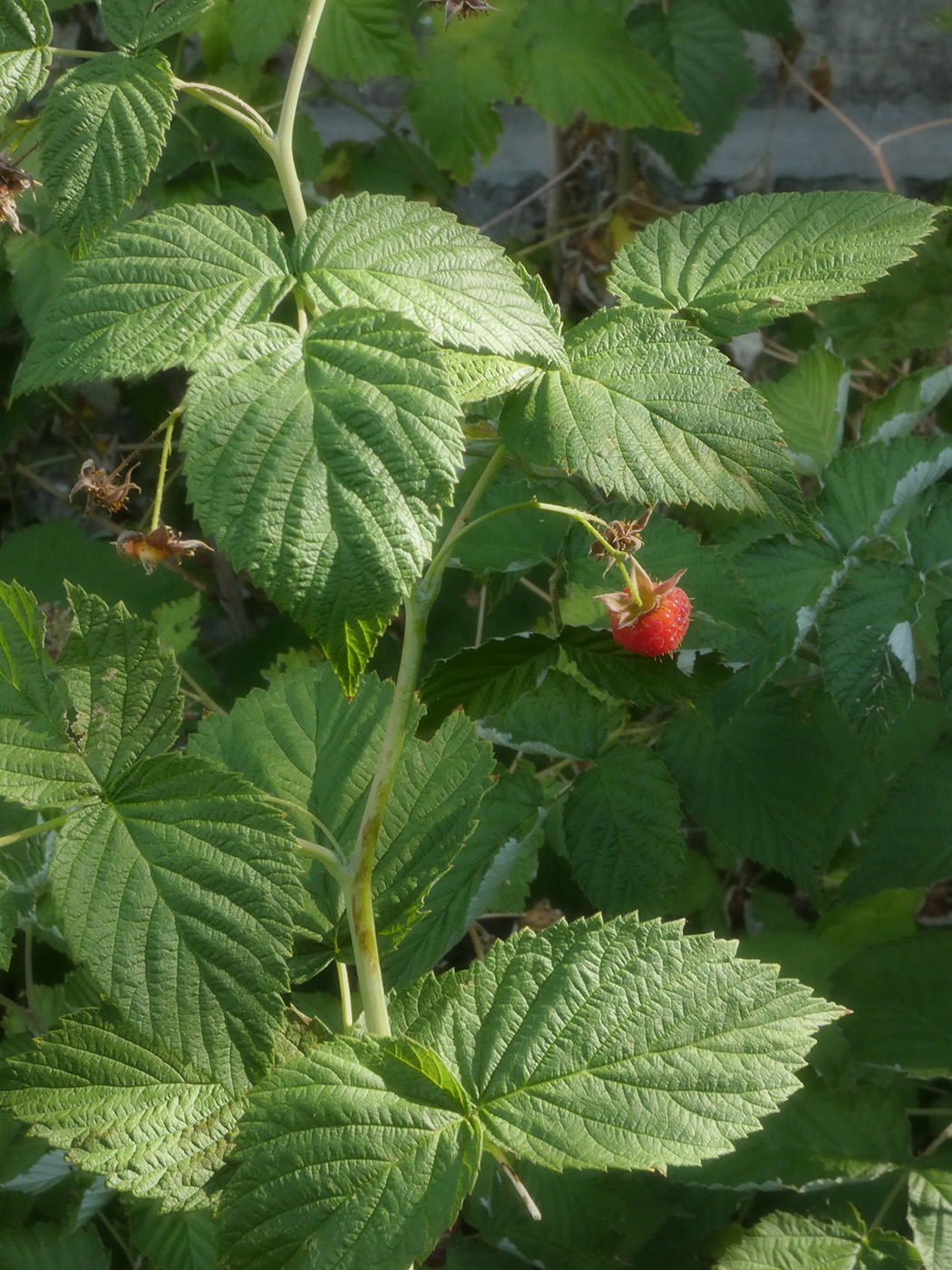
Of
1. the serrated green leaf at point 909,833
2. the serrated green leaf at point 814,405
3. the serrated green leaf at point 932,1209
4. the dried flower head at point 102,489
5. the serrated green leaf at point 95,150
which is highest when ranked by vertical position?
the serrated green leaf at point 95,150

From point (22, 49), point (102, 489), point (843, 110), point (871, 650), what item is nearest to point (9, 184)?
point (22, 49)

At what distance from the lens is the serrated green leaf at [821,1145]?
956 mm

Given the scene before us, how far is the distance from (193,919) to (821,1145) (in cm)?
68

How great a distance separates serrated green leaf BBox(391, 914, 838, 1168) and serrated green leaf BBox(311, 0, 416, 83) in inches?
46.5

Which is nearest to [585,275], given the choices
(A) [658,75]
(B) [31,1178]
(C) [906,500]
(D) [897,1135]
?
(A) [658,75]

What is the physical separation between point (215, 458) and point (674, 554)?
0.50 meters

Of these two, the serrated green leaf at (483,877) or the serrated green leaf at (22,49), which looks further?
the serrated green leaf at (483,877)

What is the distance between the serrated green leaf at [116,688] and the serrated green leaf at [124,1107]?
161mm

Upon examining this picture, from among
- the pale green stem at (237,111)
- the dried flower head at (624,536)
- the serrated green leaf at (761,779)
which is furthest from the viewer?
the serrated green leaf at (761,779)

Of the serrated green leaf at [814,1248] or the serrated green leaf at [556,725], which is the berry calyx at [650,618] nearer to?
the serrated green leaf at [556,725]

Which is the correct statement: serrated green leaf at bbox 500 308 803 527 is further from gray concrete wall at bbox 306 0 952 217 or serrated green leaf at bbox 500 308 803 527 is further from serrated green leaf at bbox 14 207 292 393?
gray concrete wall at bbox 306 0 952 217

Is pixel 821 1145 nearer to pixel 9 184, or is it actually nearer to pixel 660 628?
pixel 660 628

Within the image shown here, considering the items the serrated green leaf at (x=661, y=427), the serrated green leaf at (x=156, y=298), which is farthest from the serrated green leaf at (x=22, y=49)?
the serrated green leaf at (x=661, y=427)

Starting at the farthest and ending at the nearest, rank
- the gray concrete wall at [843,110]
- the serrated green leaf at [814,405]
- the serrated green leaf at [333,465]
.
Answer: the gray concrete wall at [843,110]
the serrated green leaf at [814,405]
the serrated green leaf at [333,465]
